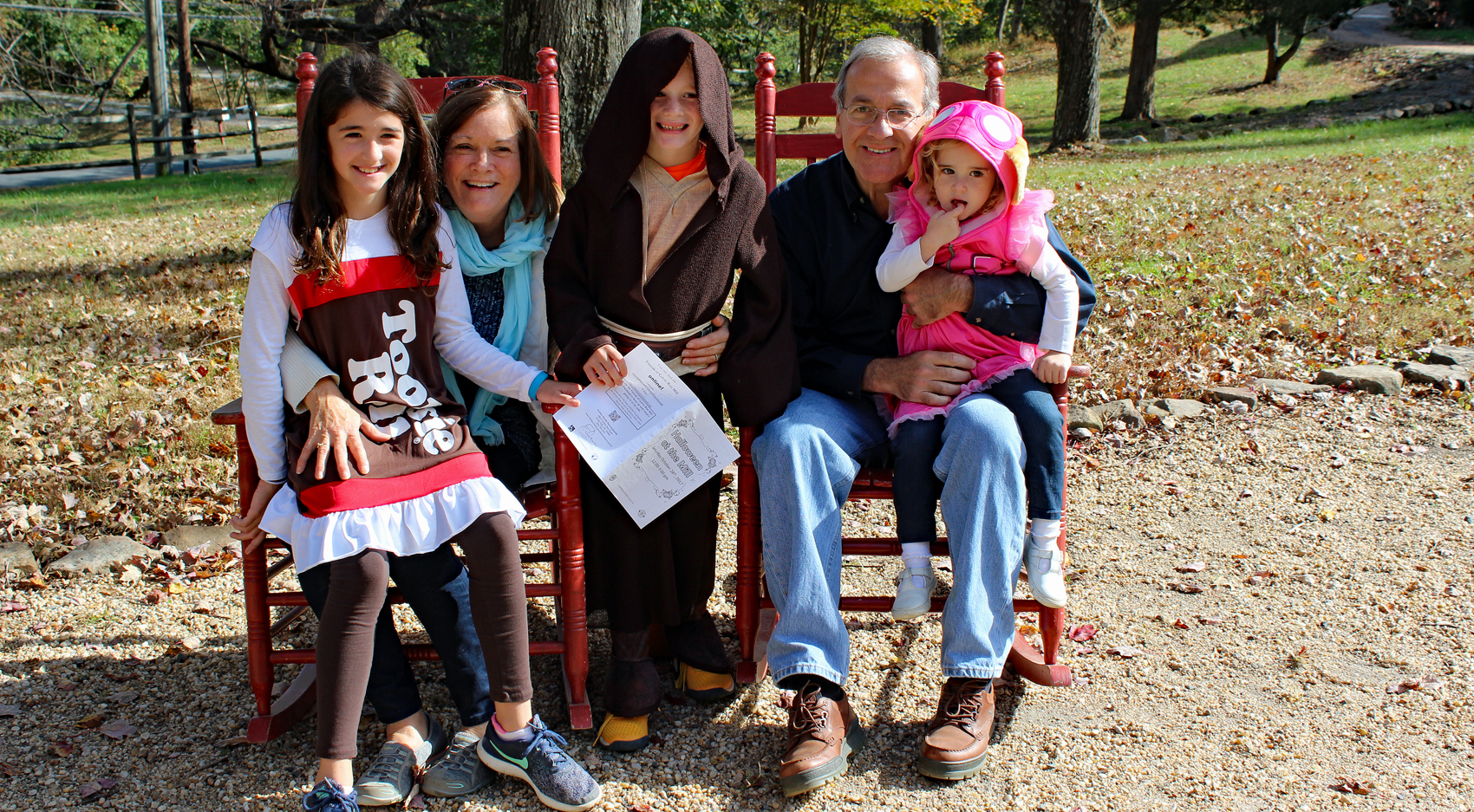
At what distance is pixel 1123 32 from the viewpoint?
33969mm

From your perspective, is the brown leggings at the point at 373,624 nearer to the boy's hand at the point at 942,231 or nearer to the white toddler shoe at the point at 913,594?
the white toddler shoe at the point at 913,594

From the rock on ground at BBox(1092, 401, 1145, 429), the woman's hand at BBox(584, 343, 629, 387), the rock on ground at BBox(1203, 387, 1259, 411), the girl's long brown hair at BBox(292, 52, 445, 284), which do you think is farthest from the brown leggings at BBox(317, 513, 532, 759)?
the rock on ground at BBox(1203, 387, 1259, 411)

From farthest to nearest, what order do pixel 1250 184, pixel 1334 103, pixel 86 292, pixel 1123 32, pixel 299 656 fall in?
pixel 1123 32
pixel 1334 103
pixel 1250 184
pixel 86 292
pixel 299 656

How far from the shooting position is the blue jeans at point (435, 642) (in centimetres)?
241

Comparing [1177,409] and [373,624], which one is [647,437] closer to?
[373,624]

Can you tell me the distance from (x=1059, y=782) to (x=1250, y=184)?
837 cm

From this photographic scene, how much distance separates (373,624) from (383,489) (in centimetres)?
30

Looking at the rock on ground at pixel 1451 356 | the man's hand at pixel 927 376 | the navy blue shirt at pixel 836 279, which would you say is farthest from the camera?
the rock on ground at pixel 1451 356

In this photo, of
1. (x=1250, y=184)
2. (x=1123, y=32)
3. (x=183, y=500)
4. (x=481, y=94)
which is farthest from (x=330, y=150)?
(x=1123, y=32)

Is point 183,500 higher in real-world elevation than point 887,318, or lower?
lower

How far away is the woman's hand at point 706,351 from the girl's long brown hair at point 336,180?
645 mm

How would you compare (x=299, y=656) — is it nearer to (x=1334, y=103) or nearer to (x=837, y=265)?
(x=837, y=265)

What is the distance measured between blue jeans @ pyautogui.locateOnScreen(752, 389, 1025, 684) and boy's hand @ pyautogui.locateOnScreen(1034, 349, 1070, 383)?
0.15 meters

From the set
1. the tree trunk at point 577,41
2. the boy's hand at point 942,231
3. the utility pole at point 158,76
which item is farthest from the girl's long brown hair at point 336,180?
the utility pole at point 158,76
